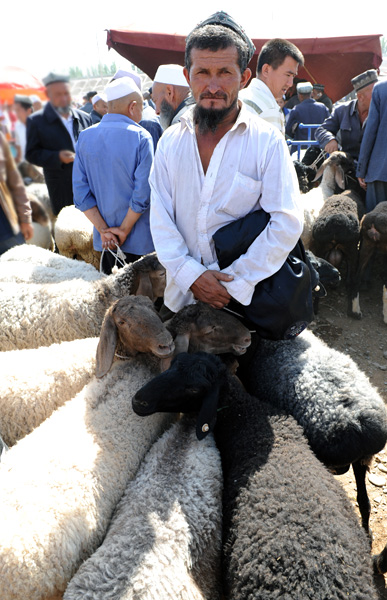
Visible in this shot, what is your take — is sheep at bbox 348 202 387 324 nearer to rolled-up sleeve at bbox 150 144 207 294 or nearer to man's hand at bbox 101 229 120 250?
man's hand at bbox 101 229 120 250

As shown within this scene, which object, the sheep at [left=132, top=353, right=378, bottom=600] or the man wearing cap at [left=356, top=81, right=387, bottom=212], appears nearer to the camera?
the sheep at [left=132, top=353, right=378, bottom=600]

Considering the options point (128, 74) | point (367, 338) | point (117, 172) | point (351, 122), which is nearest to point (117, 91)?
point (117, 172)

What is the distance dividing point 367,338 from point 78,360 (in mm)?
3810

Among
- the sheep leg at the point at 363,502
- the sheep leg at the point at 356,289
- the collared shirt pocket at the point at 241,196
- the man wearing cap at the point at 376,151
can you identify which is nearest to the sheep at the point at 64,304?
the collared shirt pocket at the point at 241,196

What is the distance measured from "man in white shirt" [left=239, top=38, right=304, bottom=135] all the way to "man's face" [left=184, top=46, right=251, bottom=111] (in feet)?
5.89

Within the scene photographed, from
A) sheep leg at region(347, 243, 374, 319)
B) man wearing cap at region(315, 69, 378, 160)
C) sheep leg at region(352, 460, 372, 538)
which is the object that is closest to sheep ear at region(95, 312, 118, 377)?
sheep leg at region(352, 460, 372, 538)

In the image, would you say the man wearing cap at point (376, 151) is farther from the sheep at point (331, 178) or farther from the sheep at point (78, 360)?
the sheep at point (78, 360)

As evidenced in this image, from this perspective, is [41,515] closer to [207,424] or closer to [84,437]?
[84,437]

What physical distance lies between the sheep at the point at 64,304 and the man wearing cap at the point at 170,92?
2.10 metres

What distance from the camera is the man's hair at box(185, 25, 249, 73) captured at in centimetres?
231

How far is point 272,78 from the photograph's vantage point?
4.23 metres

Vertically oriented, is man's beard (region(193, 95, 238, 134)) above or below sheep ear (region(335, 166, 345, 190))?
above

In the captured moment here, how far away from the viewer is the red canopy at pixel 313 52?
14.3m

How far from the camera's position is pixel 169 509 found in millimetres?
2010
